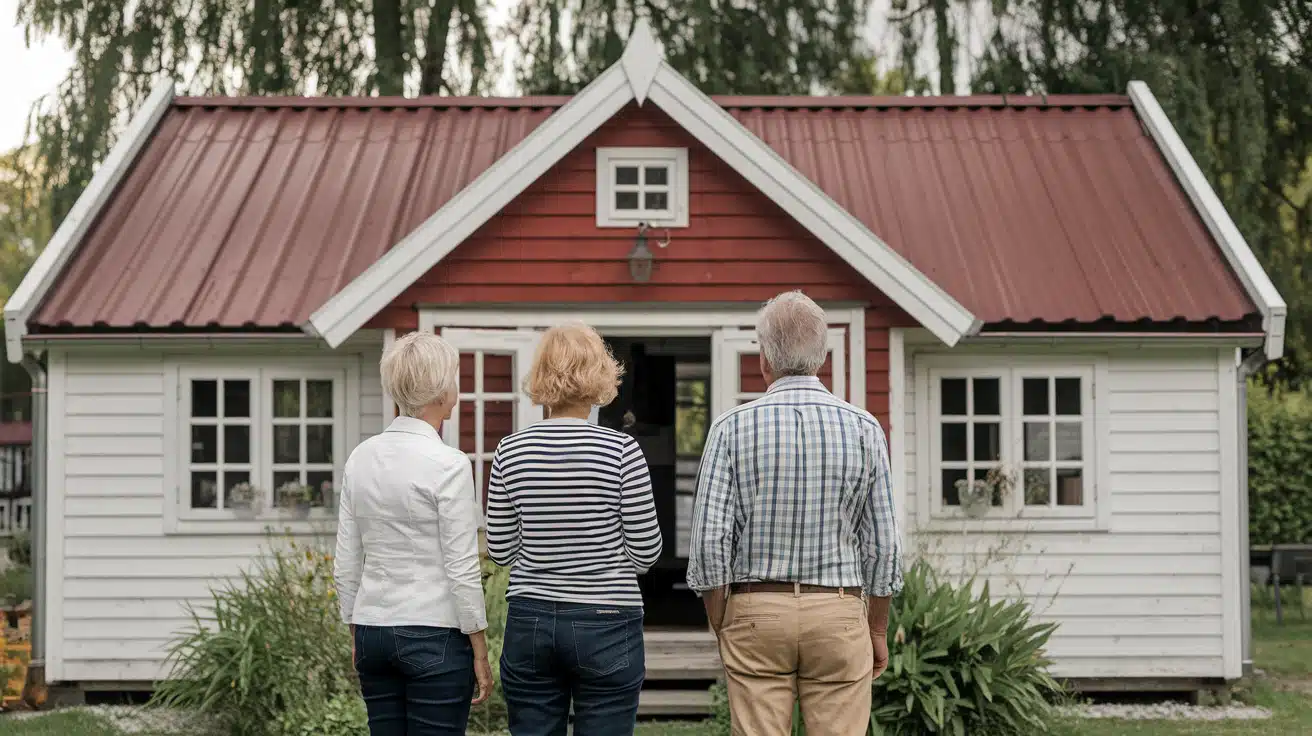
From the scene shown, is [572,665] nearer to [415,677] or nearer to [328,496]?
[415,677]

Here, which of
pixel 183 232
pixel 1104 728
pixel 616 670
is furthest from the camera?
pixel 183 232

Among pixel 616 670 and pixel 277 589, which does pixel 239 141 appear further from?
pixel 616 670

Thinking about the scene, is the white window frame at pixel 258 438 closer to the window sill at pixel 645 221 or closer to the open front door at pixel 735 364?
the window sill at pixel 645 221

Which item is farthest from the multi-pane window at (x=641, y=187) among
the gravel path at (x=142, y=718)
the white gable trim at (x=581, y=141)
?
the gravel path at (x=142, y=718)

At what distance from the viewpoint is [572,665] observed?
3721 millimetres

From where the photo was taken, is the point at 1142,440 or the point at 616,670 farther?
the point at 1142,440

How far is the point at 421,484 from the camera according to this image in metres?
3.78

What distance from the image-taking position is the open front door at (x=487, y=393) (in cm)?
857

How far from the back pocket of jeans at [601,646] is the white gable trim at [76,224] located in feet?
20.1

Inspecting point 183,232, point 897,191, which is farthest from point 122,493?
point 897,191

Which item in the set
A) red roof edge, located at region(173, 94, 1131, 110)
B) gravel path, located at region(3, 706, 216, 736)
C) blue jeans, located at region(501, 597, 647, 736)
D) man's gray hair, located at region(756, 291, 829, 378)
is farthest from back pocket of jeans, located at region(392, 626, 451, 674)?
red roof edge, located at region(173, 94, 1131, 110)

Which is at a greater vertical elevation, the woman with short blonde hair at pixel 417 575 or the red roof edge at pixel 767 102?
the red roof edge at pixel 767 102

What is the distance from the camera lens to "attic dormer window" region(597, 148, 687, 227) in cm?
859

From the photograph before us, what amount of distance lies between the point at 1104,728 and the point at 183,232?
6.86 meters
